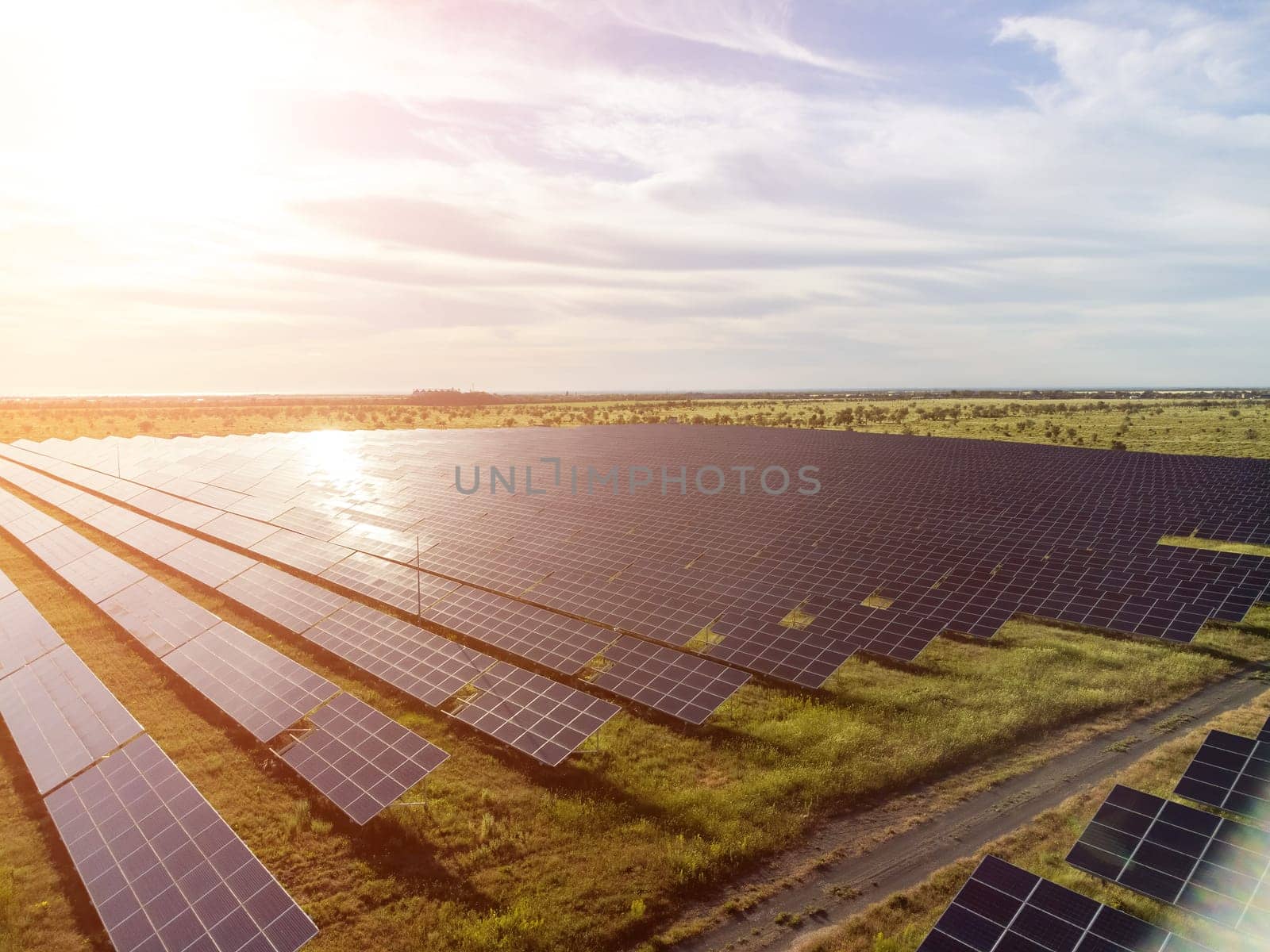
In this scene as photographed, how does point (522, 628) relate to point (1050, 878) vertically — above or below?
above

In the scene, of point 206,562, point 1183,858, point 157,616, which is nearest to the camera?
point 1183,858

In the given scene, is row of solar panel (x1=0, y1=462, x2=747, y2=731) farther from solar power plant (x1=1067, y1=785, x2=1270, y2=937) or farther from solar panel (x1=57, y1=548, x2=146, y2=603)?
solar power plant (x1=1067, y1=785, x2=1270, y2=937)

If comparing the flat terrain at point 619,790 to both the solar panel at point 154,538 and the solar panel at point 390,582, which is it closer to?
the solar panel at point 390,582

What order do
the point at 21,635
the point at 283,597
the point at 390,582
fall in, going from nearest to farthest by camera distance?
the point at 21,635
the point at 283,597
the point at 390,582

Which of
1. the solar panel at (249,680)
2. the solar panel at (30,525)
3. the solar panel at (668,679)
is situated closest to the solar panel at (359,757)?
the solar panel at (249,680)

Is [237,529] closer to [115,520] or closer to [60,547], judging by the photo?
[60,547]

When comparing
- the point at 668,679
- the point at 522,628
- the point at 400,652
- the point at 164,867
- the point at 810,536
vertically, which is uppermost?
the point at 810,536

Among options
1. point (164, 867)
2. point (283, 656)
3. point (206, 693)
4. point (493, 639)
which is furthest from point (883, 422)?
point (164, 867)
